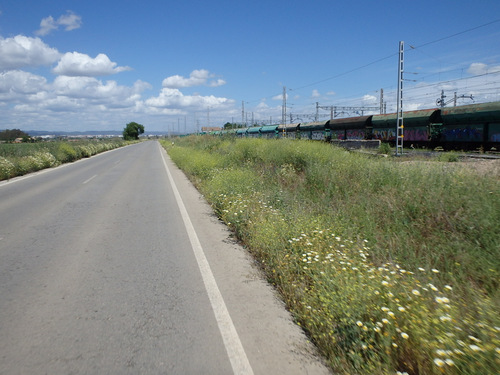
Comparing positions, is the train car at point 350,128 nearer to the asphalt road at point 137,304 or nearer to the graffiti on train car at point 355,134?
the graffiti on train car at point 355,134

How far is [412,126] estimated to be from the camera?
2667 cm

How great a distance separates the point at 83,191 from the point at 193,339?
10.5 m

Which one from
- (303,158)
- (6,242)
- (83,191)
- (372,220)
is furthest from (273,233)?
(83,191)

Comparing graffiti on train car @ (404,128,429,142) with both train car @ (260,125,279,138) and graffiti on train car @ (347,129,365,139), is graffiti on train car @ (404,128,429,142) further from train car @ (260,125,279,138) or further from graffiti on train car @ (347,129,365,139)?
train car @ (260,125,279,138)

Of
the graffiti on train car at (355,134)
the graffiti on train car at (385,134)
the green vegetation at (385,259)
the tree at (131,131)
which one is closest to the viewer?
the green vegetation at (385,259)

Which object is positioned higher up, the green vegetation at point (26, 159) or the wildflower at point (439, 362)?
the green vegetation at point (26, 159)

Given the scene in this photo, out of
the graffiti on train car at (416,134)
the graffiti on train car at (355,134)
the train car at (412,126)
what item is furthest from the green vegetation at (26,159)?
the graffiti on train car at (416,134)

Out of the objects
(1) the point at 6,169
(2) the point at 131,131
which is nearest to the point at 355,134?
(1) the point at 6,169

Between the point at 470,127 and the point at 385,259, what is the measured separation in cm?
2172

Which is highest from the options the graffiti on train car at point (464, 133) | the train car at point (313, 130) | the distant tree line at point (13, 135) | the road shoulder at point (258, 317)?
the distant tree line at point (13, 135)

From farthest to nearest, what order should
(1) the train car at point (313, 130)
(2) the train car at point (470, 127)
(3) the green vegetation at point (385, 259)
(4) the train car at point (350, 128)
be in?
(1) the train car at point (313, 130) → (4) the train car at point (350, 128) → (2) the train car at point (470, 127) → (3) the green vegetation at point (385, 259)

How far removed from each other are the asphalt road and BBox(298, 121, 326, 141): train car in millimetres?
31507

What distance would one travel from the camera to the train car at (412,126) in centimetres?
2512

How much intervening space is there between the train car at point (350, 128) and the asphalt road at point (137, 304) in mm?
27540
